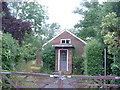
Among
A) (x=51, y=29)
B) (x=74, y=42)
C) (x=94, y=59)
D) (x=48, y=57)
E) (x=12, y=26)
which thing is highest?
(x=51, y=29)

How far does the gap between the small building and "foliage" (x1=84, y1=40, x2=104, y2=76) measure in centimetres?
493

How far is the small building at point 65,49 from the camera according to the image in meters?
13.1

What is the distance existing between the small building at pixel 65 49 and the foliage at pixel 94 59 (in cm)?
493

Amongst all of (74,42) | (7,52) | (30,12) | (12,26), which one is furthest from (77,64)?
(30,12)

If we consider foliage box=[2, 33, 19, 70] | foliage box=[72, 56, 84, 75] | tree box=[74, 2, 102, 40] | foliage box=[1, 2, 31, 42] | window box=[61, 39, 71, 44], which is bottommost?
foliage box=[72, 56, 84, 75]

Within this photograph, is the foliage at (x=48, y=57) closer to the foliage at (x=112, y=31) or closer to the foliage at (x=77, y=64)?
the foliage at (x=77, y=64)

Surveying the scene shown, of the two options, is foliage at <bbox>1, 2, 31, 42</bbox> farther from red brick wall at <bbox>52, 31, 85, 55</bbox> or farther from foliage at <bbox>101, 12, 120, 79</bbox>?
red brick wall at <bbox>52, 31, 85, 55</bbox>

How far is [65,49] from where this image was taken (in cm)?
1341

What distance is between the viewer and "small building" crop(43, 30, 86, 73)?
13125mm

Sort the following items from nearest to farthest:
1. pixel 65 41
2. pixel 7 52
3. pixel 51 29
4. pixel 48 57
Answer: pixel 7 52 → pixel 48 57 → pixel 65 41 → pixel 51 29

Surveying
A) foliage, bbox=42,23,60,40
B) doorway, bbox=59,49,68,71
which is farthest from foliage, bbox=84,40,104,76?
foliage, bbox=42,23,60,40

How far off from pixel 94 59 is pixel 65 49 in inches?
225

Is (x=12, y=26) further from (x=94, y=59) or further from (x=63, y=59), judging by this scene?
(x=63, y=59)

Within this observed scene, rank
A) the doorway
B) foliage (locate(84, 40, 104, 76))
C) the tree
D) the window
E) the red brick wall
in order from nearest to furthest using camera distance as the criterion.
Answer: foliage (locate(84, 40, 104, 76)) → the doorway → the red brick wall → the window → the tree
